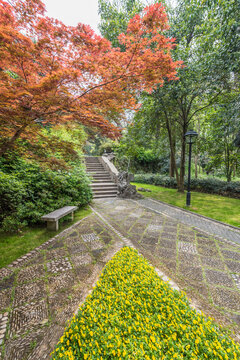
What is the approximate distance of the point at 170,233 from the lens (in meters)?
4.22

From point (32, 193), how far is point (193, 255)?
15.3 feet

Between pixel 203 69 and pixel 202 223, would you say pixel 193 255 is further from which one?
pixel 203 69

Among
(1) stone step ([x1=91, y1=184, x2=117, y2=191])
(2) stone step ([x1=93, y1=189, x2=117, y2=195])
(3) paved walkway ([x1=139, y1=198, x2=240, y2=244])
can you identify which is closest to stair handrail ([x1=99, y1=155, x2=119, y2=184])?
(1) stone step ([x1=91, y1=184, x2=117, y2=191])

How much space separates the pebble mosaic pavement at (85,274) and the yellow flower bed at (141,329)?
0.28 metres

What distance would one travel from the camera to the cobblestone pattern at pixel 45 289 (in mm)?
1608

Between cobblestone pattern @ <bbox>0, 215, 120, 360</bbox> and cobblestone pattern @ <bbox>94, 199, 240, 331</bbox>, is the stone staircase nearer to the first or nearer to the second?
cobblestone pattern @ <bbox>94, 199, 240, 331</bbox>

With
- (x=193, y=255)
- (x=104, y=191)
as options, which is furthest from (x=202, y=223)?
(x=104, y=191)

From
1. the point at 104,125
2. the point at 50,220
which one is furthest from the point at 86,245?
the point at 104,125

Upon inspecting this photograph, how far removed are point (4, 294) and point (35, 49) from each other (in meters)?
3.93

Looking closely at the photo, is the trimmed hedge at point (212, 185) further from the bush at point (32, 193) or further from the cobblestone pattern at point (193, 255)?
the bush at point (32, 193)

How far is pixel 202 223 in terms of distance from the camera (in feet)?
16.5

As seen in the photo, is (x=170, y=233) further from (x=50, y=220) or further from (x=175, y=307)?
(x=50, y=220)

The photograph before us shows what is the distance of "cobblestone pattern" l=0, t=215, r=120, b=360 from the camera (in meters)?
1.61

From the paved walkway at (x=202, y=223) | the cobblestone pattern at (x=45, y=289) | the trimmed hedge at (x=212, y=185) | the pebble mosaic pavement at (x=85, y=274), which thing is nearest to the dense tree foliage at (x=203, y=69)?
the trimmed hedge at (x=212, y=185)
